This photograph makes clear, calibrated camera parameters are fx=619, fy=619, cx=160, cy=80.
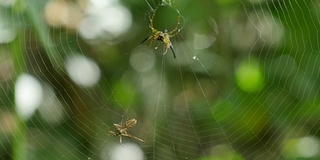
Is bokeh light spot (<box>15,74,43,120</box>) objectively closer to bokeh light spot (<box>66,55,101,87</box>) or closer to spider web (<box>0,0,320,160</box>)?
spider web (<box>0,0,320,160</box>)

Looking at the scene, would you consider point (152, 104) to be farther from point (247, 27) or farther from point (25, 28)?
point (25, 28)

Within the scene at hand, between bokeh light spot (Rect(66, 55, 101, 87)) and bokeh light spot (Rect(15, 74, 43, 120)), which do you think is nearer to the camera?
bokeh light spot (Rect(15, 74, 43, 120))

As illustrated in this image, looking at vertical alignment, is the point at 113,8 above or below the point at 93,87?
above

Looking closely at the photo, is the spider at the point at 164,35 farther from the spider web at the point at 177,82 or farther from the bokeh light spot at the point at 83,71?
the bokeh light spot at the point at 83,71

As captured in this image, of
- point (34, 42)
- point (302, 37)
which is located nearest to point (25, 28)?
point (34, 42)

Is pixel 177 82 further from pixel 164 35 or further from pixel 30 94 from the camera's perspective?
pixel 30 94

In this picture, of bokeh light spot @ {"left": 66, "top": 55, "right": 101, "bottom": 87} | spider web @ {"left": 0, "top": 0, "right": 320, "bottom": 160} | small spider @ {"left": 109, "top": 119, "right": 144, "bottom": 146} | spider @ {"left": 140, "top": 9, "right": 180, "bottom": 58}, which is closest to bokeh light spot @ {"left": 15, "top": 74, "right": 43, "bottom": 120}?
spider web @ {"left": 0, "top": 0, "right": 320, "bottom": 160}

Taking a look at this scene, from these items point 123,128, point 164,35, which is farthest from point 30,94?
point 164,35

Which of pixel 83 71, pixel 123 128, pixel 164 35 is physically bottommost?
pixel 123 128

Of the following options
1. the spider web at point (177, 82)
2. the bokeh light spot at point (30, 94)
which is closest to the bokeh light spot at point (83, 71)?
the spider web at point (177, 82)
